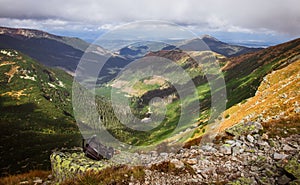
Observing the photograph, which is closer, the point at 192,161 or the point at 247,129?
the point at 192,161

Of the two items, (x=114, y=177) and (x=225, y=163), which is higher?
(x=225, y=163)

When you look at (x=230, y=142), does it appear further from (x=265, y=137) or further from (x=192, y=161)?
(x=192, y=161)

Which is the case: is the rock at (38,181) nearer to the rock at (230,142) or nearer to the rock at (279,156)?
the rock at (230,142)

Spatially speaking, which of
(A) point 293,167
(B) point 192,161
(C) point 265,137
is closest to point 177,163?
(B) point 192,161

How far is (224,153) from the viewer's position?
52.5 feet

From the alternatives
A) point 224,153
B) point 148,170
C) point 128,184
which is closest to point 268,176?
point 224,153

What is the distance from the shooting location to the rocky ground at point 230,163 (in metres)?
13.0

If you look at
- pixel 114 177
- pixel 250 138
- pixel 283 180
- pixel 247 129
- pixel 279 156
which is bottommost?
pixel 114 177

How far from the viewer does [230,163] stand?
585 inches

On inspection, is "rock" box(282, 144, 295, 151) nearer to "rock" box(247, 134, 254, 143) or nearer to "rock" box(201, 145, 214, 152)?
"rock" box(247, 134, 254, 143)

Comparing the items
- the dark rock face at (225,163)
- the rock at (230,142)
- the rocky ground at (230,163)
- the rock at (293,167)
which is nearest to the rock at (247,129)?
the rocky ground at (230,163)

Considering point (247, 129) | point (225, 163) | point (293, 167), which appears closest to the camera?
point (293, 167)

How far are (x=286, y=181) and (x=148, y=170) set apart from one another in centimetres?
694

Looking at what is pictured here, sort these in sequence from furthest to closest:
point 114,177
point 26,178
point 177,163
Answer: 1. point 26,178
2. point 177,163
3. point 114,177
